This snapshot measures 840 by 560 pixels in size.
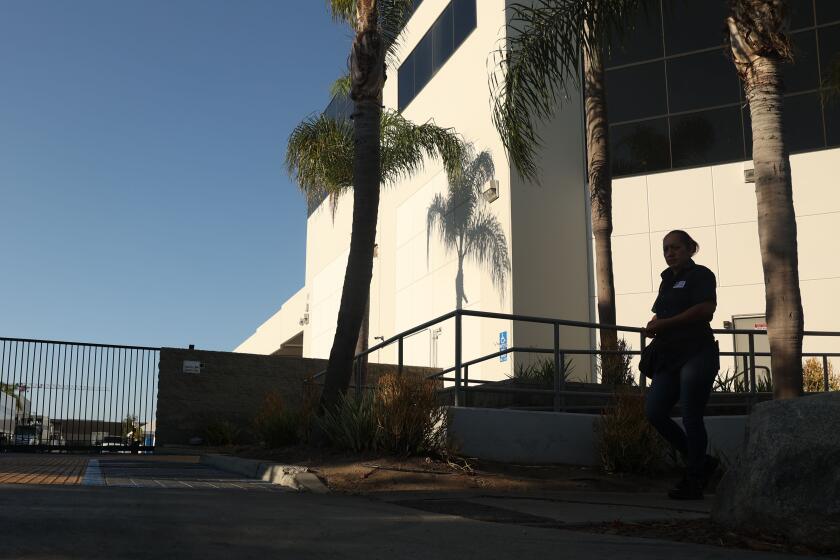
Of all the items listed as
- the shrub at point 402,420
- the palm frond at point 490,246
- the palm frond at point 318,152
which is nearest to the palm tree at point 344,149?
the palm frond at point 318,152

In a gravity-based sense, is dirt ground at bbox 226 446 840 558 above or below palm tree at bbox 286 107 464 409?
below

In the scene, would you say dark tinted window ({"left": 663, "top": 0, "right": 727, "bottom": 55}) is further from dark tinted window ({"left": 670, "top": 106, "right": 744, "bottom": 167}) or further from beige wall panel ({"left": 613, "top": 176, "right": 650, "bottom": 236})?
beige wall panel ({"left": 613, "top": 176, "right": 650, "bottom": 236})

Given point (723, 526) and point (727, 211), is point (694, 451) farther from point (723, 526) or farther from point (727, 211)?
point (727, 211)

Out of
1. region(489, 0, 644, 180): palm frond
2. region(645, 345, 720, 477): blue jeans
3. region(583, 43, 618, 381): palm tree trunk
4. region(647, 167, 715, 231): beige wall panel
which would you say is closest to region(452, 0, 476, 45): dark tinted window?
region(647, 167, 715, 231): beige wall panel

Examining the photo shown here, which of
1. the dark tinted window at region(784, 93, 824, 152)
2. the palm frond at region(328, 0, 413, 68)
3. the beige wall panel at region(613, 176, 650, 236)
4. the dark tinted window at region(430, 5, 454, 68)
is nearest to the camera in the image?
the palm frond at region(328, 0, 413, 68)

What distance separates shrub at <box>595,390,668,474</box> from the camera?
8578 mm

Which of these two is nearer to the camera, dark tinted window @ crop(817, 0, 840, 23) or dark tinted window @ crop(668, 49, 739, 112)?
dark tinted window @ crop(817, 0, 840, 23)

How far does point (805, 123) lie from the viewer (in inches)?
727

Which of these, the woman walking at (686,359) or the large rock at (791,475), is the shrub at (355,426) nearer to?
the woman walking at (686,359)

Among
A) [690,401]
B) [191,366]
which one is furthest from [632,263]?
[690,401]

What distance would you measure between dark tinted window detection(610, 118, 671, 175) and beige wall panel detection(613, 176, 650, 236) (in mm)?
291

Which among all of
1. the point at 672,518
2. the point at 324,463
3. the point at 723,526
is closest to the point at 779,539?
the point at 723,526

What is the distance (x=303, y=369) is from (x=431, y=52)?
11.0 m

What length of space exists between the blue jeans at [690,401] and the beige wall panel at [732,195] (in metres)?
12.9
